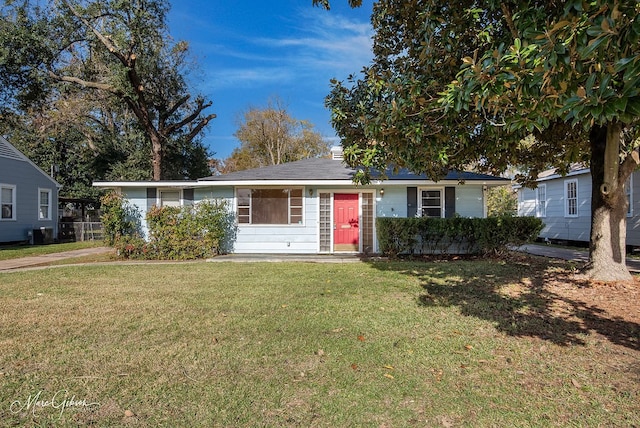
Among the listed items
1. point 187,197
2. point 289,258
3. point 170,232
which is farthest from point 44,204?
point 289,258

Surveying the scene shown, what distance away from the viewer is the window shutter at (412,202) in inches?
477

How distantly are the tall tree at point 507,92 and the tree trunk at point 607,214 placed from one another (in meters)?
0.02

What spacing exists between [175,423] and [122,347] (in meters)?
1.78

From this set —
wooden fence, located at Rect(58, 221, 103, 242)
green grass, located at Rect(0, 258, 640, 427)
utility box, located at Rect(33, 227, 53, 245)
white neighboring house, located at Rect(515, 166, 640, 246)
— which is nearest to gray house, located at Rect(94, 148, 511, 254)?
white neighboring house, located at Rect(515, 166, 640, 246)

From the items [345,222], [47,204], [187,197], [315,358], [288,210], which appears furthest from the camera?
[47,204]

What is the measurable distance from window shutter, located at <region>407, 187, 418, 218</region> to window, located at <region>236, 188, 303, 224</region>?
3.67 metres

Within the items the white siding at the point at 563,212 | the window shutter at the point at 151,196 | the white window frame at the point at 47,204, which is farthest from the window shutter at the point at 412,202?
the white window frame at the point at 47,204

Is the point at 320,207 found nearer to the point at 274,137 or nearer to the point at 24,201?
the point at 24,201

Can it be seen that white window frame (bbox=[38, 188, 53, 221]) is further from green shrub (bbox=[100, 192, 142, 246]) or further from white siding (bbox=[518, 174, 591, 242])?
white siding (bbox=[518, 174, 591, 242])

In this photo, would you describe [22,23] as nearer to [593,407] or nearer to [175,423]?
[175,423]

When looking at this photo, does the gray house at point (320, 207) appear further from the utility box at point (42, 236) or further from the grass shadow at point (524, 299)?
the utility box at point (42, 236)

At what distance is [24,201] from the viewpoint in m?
17.0

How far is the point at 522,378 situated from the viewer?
3.20 metres

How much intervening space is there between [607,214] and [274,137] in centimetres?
3224
